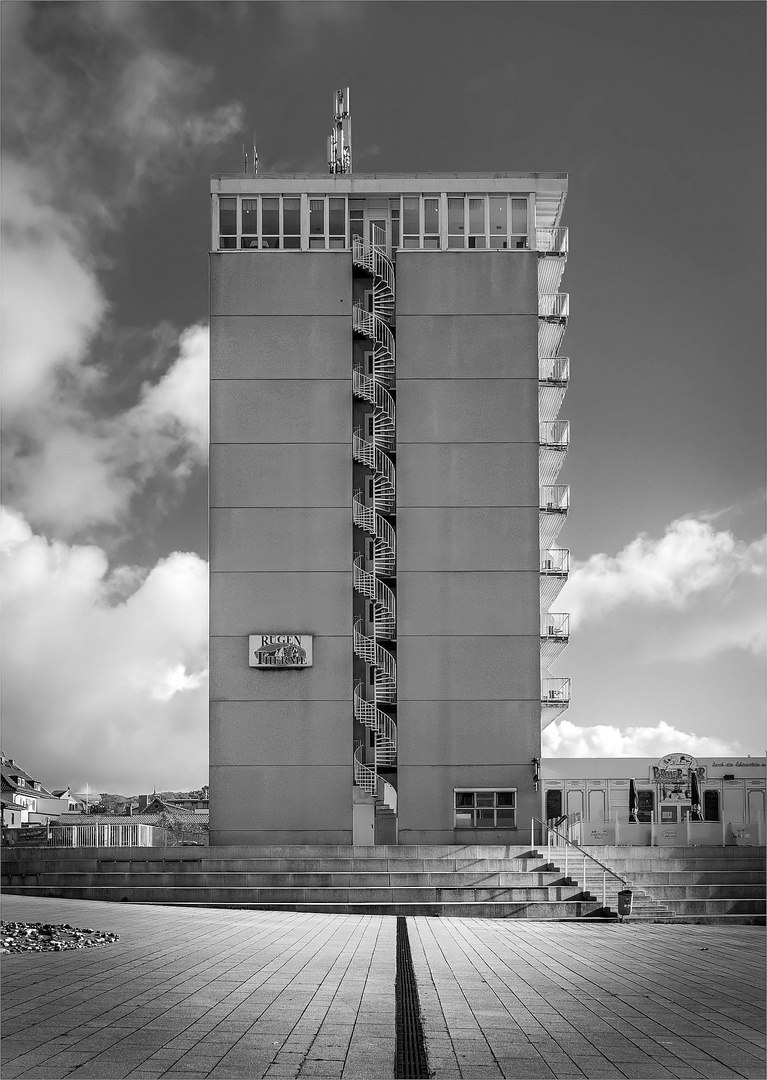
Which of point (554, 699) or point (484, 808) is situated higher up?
point (554, 699)

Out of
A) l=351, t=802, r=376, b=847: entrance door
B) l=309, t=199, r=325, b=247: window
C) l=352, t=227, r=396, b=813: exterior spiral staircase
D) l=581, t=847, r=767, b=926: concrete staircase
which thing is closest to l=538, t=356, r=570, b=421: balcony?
l=352, t=227, r=396, b=813: exterior spiral staircase

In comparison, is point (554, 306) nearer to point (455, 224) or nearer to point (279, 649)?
point (455, 224)

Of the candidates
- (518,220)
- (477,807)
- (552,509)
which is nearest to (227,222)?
(518,220)

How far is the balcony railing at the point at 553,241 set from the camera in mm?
47156

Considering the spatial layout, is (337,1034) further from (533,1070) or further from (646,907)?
(646,907)

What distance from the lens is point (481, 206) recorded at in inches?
1823

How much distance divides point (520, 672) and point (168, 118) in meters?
22.2

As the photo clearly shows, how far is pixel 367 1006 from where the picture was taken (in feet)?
41.8

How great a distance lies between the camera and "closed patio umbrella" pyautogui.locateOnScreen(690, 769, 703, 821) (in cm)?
4606

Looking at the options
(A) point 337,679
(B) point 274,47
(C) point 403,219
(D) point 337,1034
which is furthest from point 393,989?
(C) point 403,219

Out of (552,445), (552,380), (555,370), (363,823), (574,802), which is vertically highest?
(555,370)

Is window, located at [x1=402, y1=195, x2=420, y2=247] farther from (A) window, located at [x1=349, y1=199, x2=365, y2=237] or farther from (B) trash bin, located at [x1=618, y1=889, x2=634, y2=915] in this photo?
(B) trash bin, located at [x1=618, y1=889, x2=634, y2=915]

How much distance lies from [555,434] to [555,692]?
34.8 feet

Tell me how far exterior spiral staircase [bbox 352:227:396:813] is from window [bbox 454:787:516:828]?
8.84ft
